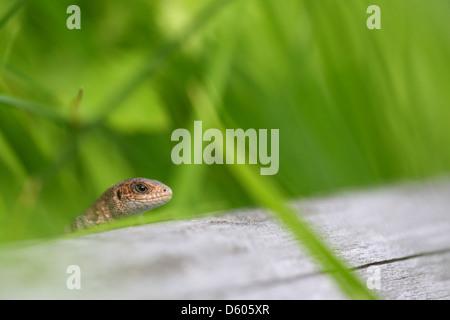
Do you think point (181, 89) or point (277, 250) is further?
point (181, 89)

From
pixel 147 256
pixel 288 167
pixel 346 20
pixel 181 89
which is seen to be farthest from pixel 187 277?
pixel 346 20

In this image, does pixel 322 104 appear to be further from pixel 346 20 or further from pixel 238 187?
pixel 238 187
